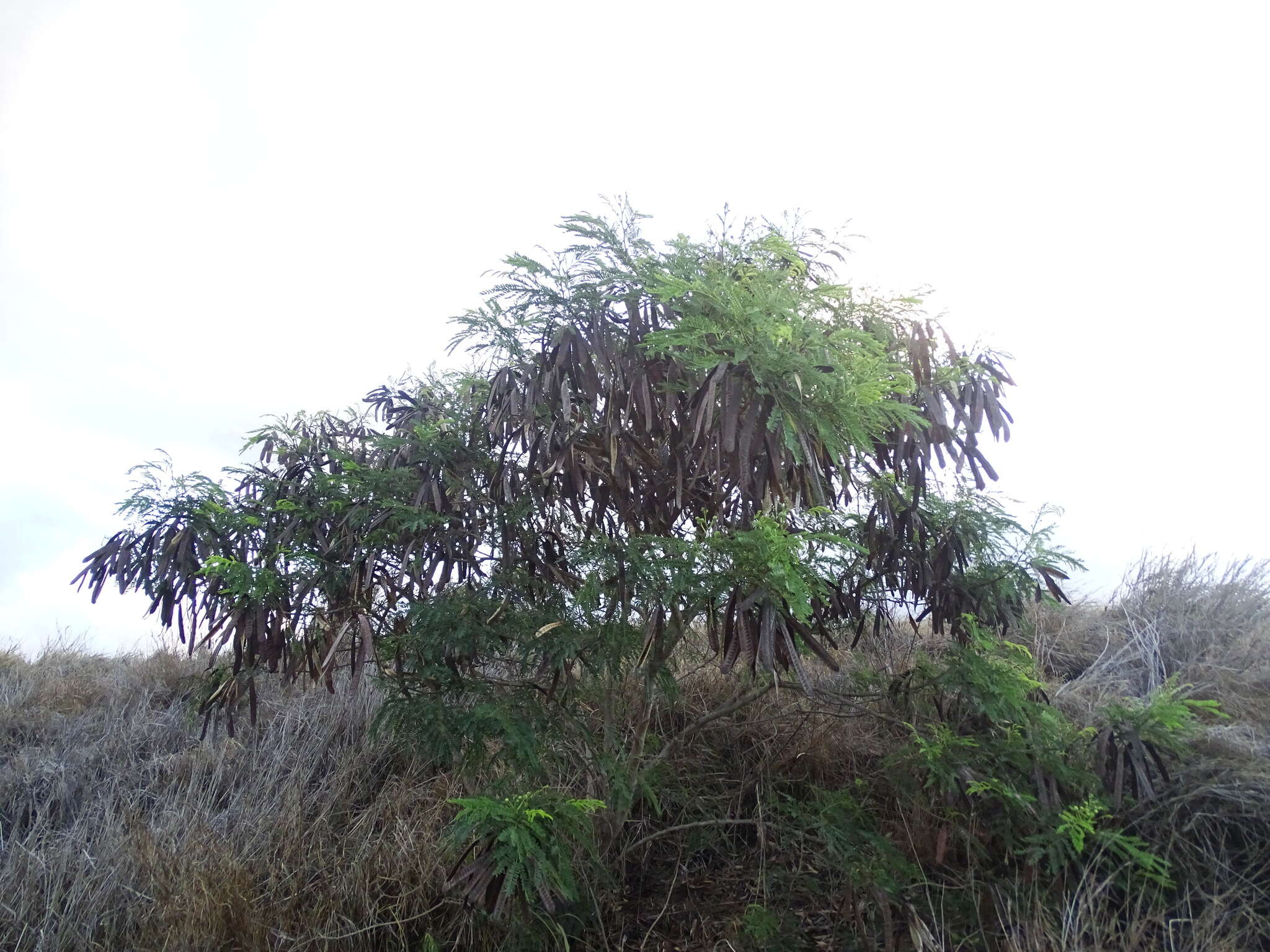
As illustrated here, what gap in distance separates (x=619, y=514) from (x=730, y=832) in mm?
2020

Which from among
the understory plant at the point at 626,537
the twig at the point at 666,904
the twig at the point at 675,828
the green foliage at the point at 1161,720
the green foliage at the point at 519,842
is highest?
the understory plant at the point at 626,537

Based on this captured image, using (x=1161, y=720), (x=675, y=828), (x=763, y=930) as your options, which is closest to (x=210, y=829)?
(x=675, y=828)

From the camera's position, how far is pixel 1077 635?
→ 575 cm

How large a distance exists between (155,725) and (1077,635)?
654 cm

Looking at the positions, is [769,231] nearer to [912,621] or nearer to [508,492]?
[508,492]

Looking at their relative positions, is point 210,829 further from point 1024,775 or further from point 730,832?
point 1024,775

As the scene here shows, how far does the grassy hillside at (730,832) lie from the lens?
2.98 meters

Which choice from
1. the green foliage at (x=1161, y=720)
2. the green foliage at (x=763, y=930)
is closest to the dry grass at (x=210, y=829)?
the green foliage at (x=763, y=930)

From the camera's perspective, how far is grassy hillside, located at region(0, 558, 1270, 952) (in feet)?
9.77

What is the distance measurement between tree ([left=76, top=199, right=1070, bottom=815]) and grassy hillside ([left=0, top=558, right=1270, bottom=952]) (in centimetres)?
56

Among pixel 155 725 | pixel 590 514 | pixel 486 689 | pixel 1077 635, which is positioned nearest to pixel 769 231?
pixel 590 514

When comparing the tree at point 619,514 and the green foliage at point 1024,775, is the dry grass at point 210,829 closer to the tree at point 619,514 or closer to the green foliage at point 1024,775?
the tree at point 619,514

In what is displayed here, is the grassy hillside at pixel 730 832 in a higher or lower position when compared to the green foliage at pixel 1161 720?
lower

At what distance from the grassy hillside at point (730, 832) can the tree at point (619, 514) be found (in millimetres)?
564
